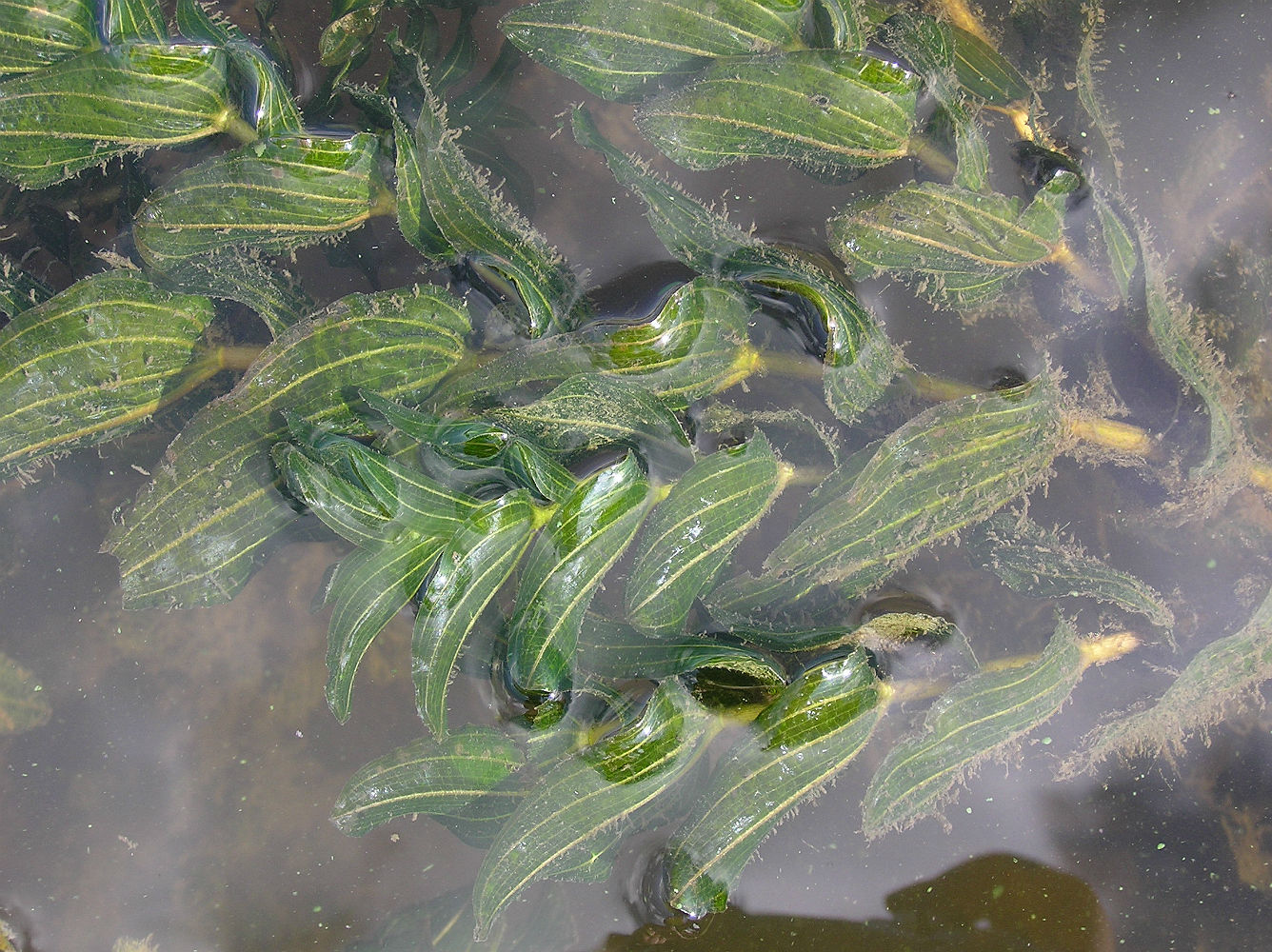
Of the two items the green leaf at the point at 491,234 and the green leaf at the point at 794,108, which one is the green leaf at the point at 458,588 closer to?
the green leaf at the point at 491,234

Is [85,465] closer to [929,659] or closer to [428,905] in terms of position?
[428,905]

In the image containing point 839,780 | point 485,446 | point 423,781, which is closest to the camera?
point 485,446

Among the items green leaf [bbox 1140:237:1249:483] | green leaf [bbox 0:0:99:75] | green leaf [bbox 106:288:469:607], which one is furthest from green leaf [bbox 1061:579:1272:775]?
green leaf [bbox 0:0:99:75]

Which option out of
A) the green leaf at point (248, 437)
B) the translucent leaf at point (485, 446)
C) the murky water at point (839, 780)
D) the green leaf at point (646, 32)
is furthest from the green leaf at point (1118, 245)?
the green leaf at point (248, 437)

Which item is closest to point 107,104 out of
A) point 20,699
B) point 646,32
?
point 646,32

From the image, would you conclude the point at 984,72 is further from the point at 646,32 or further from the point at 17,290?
the point at 17,290

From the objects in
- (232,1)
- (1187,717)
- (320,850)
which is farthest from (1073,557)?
(232,1)
